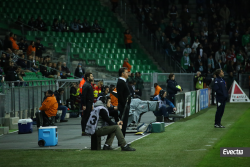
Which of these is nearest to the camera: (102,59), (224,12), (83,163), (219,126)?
(83,163)

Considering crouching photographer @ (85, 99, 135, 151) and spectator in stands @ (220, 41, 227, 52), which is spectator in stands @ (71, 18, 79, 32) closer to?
spectator in stands @ (220, 41, 227, 52)

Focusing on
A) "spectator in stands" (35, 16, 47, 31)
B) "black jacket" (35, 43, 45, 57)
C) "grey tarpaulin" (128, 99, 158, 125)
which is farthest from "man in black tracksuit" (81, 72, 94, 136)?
"spectator in stands" (35, 16, 47, 31)

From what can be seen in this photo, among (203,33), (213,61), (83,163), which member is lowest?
(83,163)

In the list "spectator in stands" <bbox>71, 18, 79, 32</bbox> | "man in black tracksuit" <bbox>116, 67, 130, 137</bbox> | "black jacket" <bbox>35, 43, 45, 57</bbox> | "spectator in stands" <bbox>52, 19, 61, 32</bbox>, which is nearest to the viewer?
"man in black tracksuit" <bbox>116, 67, 130, 137</bbox>

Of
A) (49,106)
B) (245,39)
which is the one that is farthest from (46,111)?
(245,39)

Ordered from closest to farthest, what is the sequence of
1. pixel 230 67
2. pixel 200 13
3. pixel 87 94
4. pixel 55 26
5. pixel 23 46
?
pixel 87 94, pixel 23 46, pixel 55 26, pixel 230 67, pixel 200 13

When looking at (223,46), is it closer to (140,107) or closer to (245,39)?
(245,39)

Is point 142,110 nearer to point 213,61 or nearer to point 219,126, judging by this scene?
point 219,126

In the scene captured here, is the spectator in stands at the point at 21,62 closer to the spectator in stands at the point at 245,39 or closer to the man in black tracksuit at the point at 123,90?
the man in black tracksuit at the point at 123,90

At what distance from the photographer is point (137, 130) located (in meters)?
14.2

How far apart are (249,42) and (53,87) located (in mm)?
18221

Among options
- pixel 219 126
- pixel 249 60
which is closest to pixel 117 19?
pixel 249 60

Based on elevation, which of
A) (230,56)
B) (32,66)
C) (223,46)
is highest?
(223,46)

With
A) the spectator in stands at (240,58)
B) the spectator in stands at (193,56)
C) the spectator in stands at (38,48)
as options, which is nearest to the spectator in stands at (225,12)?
the spectator in stands at (240,58)
